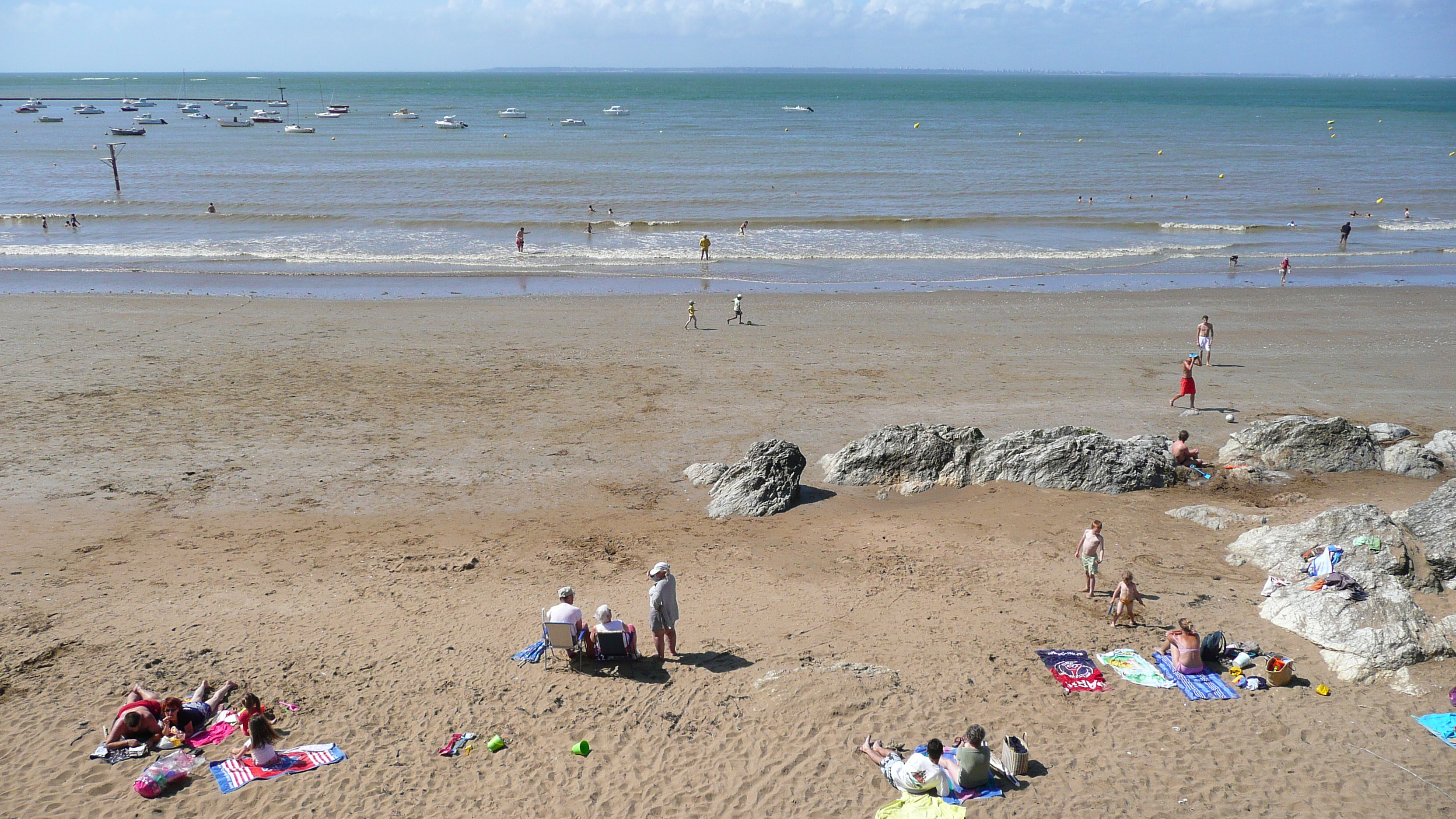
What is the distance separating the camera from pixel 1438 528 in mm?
10461

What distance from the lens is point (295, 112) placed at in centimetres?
11869

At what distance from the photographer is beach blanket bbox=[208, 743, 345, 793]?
7395 mm

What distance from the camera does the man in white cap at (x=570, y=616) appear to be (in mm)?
8719

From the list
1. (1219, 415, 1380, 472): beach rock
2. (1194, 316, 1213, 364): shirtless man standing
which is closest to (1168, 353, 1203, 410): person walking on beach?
(1194, 316, 1213, 364): shirtless man standing

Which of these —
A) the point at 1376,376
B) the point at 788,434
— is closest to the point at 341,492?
the point at 788,434

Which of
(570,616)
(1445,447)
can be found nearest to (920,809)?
(570,616)

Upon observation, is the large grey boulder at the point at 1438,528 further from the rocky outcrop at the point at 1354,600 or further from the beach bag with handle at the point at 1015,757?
the beach bag with handle at the point at 1015,757

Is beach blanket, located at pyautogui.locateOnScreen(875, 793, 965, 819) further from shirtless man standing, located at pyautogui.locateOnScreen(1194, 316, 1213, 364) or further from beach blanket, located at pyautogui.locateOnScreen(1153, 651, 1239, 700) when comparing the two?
shirtless man standing, located at pyautogui.locateOnScreen(1194, 316, 1213, 364)

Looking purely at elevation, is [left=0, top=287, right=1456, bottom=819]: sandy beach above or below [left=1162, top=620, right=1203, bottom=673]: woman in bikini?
below

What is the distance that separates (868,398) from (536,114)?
4090 inches

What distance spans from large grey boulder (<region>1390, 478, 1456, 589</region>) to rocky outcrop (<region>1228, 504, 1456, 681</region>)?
23cm

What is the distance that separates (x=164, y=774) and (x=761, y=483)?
8.04m

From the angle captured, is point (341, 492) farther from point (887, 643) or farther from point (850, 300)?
point (850, 300)

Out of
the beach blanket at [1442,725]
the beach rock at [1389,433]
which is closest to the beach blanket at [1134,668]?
the beach blanket at [1442,725]
